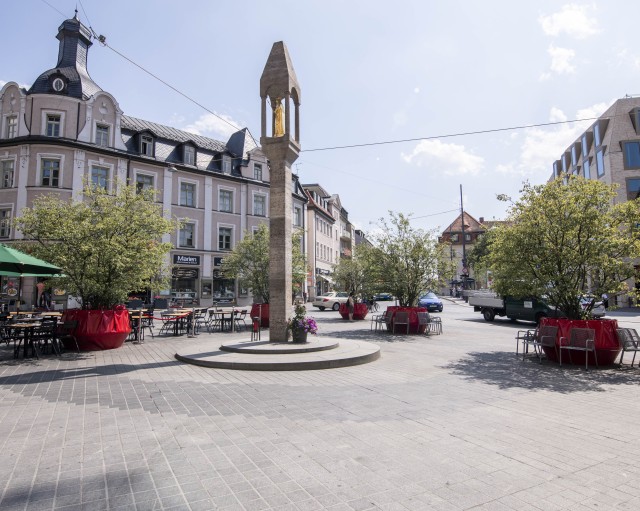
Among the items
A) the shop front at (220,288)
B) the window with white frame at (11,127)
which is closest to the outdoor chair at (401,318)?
the shop front at (220,288)

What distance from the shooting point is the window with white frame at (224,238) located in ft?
119

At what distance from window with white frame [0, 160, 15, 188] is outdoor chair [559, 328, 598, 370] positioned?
33.1 m

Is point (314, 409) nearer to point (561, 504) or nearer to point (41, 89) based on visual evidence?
point (561, 504)

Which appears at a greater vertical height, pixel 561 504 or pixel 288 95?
pixel 288 95

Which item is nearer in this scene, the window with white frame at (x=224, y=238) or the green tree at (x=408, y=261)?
the green tree at (x=408, y=261)

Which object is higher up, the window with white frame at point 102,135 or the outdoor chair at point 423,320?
the window with white frame at point 102,135

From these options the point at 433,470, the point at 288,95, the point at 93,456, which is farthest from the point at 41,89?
the point at 433,470

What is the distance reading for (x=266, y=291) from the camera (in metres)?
18.8

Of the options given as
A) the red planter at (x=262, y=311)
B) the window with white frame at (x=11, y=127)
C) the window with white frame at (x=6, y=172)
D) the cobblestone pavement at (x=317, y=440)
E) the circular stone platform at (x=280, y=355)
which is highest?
the window with white frame at (x=11, y=127)

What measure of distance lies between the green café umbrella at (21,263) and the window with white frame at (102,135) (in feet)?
65.0

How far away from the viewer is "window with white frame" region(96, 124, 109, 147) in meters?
30.1

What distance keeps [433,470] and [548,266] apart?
7.67m

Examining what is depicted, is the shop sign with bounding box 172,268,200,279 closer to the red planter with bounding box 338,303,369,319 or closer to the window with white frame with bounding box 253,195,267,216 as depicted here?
the window with white frame with bounding box 253,195,267,216

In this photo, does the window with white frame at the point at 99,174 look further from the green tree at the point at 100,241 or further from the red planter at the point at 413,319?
the red planter at the point at 413,319
